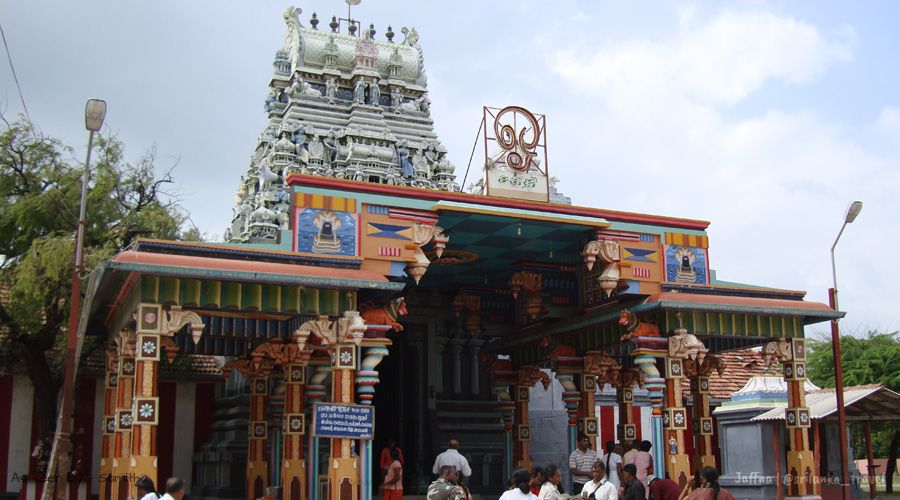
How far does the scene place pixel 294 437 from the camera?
18.2m

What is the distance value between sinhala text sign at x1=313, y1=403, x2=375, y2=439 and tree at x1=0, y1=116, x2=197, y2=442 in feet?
24.6

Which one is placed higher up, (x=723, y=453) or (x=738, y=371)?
(x=738, y=371)

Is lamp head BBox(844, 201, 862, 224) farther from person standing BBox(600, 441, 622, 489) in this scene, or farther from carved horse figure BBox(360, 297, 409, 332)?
carved horse figure BBox(360, 297, 409, 332)

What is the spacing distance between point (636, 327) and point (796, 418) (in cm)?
357

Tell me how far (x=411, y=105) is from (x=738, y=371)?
13.3 m

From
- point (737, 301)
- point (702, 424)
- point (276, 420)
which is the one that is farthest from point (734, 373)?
point (276, 420)

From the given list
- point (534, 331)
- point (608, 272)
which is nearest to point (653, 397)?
point (608, 272)

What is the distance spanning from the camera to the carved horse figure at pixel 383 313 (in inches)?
655

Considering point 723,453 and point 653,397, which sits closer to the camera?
point 653,397

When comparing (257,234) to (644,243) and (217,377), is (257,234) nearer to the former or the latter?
(217,377)

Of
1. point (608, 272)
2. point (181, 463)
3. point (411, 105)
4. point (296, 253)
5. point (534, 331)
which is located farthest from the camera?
point (411, 105)

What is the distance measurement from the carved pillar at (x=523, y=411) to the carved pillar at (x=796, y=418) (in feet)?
18.4

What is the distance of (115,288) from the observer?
1638cm

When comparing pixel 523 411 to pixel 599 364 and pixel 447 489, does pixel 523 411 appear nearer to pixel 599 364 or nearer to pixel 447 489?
pixel 599 364
